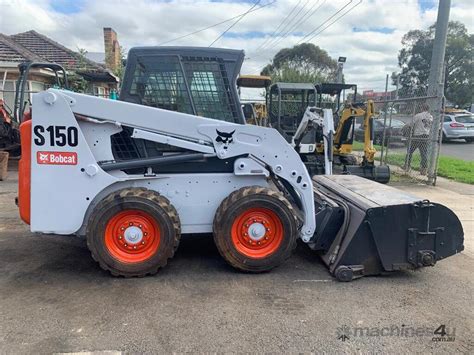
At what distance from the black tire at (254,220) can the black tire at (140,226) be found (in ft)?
1.60

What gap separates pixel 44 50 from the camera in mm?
18578

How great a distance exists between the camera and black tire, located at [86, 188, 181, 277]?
4.12 m

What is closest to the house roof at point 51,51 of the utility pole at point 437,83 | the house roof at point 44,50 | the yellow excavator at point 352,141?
the house roof at point 44,50

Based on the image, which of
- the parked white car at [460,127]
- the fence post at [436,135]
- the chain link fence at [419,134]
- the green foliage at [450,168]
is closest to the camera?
the fence post at [436,135]

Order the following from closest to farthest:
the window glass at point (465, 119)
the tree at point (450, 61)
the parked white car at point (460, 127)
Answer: the parked white car at point (460, 127) → the window glass at point (465, 119) → the tree at point (450, 61)

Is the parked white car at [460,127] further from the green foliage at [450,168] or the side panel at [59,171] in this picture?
the side panel at [59,171]

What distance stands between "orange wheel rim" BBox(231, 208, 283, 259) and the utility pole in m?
7.18

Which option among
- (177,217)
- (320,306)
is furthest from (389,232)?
(177,217)

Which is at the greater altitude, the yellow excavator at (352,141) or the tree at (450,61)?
the tree at (450,61)

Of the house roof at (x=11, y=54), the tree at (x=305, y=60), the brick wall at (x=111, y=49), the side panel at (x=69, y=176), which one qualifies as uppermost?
the tree at (x=305, y=60)

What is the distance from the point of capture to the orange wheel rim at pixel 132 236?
420cm

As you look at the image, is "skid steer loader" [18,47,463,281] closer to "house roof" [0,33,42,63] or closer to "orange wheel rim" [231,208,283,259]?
"orange wheel rim" [231,208,283,259]

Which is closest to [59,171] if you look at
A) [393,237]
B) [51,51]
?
[393,237]

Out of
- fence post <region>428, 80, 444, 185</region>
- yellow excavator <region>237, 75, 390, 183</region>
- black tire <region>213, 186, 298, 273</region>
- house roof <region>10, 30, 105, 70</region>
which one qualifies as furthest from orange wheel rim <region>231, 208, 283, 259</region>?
house roof <region>10, 30, 105, 70</region>
